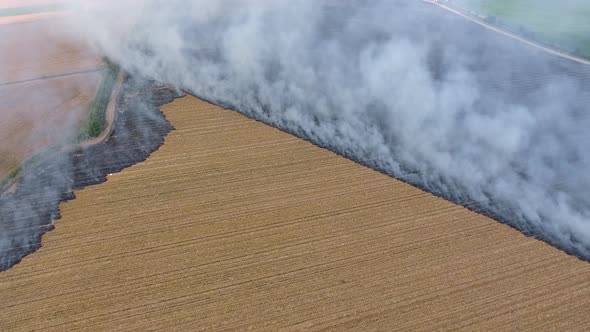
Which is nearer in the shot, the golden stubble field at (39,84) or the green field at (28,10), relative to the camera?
the golden stubble field at (39,84)

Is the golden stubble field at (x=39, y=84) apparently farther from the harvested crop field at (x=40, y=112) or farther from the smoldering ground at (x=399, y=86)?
the smoldering ground at (x=399, y=86)

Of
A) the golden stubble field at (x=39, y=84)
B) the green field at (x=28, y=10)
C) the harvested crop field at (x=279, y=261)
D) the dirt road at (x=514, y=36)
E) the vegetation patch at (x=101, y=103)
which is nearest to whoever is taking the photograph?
the harvested crop field at (x=279, y=261)

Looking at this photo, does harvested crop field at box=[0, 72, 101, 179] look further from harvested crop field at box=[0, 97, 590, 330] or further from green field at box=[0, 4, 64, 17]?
green field at box=[0, 4, 64, 17]

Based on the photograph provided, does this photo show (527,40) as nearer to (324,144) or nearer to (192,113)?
(324,144)

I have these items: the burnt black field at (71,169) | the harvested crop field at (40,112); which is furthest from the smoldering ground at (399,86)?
the harvested crop field at (40,112)

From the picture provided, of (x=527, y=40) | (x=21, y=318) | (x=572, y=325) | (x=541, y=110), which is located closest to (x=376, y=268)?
(x=572, y=325)
